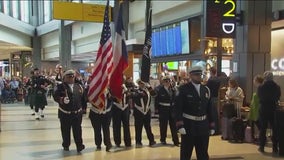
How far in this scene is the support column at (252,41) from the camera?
1290 centimetres

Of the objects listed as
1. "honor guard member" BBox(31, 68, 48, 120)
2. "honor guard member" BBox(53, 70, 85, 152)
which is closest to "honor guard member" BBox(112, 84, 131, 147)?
"honor guard member" BBox(53, 70, 85, 152)

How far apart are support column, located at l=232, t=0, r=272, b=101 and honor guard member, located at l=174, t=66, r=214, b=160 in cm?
647

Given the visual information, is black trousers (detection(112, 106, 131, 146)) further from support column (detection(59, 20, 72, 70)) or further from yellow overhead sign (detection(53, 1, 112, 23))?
support column (detection(59, 20, 72, 70))

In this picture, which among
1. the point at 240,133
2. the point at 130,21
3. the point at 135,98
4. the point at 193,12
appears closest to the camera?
the point at 135,98

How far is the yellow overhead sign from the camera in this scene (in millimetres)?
19312

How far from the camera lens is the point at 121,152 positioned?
30.9 ft

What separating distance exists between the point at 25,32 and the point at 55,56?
433 centimetres

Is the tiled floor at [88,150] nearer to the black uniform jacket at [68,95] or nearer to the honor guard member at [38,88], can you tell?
the black uniform jacket at [68,95]

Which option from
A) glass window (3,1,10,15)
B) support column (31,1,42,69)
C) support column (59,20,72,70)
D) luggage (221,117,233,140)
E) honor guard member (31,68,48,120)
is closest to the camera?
luggage (221,117,233,140)

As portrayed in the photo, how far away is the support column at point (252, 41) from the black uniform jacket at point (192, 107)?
6469 millimetres

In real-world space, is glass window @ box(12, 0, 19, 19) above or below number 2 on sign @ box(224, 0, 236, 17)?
above

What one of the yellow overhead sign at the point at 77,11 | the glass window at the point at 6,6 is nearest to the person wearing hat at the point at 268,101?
the yellow overhead sign at the point at 77,11

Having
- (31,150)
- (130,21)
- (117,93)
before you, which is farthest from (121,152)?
(130,21)

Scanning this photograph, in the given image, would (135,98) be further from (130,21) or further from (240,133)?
(130,21)
